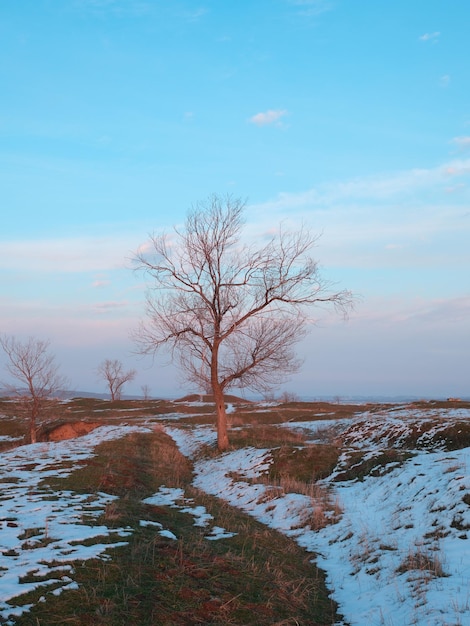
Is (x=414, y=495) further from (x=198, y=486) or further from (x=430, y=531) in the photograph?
(x=198, y=486)

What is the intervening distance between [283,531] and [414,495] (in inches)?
119

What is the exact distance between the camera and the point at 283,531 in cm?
1124

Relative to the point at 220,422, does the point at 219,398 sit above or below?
above

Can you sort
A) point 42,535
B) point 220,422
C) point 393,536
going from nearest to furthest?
point 42,535 < point 393,536 < point 220,422

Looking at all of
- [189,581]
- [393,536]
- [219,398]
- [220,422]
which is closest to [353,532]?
[393,536]

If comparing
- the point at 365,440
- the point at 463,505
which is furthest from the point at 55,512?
the point at 365,440

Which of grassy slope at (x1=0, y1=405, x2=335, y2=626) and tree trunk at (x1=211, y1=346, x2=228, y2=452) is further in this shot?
tree trunk at (x1=211, y1=346, x2=228, y2=452)

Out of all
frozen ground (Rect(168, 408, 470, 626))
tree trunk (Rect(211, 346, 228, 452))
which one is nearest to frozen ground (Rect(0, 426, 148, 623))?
frozen ground (Rect(168, 408, 470, 626))

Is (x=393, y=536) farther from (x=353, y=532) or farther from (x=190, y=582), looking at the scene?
(x=190, y=582)

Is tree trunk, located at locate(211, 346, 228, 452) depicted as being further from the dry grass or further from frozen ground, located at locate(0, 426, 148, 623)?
the dry grass

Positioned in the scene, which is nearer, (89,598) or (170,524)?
(89,598)

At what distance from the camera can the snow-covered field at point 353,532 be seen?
6.35m

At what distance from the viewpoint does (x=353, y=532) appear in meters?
9.98

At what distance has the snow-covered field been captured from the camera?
20.8 ft
